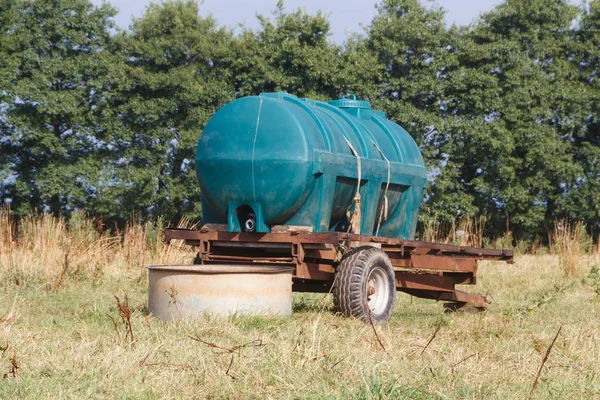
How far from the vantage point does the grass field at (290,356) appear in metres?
4.52

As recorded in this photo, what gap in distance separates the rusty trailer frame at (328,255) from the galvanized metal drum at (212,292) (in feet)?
1.95

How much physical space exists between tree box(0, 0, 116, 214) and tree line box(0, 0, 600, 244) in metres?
0.05

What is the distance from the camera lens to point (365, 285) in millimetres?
7609

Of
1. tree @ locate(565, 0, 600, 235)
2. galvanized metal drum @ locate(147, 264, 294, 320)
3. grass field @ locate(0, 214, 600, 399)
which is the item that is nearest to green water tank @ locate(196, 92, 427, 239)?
galvanized metal drum @ locate(147, 264, 294, 320)

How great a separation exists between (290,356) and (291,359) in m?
0.02

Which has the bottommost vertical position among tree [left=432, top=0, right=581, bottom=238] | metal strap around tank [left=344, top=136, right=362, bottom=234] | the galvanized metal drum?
the galvanized metal drum

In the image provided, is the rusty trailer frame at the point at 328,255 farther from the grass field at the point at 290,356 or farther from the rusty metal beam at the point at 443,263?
the grass field at the point at 290,356

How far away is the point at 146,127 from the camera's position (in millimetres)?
28562

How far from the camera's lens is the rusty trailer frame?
7730 millimetres

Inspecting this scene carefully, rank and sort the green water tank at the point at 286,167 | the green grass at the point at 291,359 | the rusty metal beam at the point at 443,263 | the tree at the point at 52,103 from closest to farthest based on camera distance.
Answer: the green grass at the point at 291,359, the green water tank at the point at 286,167, the rusty metal beam at the point at 443,263, the tree at the point at 52,103

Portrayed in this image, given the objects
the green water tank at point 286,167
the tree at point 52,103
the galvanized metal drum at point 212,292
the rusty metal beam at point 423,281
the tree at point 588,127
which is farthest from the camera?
the tree at point 588,127

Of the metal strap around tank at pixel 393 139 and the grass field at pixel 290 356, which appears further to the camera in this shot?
the metal strap around tank at pixel 393 139

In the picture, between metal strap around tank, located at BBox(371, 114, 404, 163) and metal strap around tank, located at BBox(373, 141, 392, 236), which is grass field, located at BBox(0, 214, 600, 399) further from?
metal strap around tank, located at BBox(371, 114, 404, 163)

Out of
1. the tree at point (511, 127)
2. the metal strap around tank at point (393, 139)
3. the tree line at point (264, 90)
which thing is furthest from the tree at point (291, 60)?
the metal strap around tank at point (393, 139)
